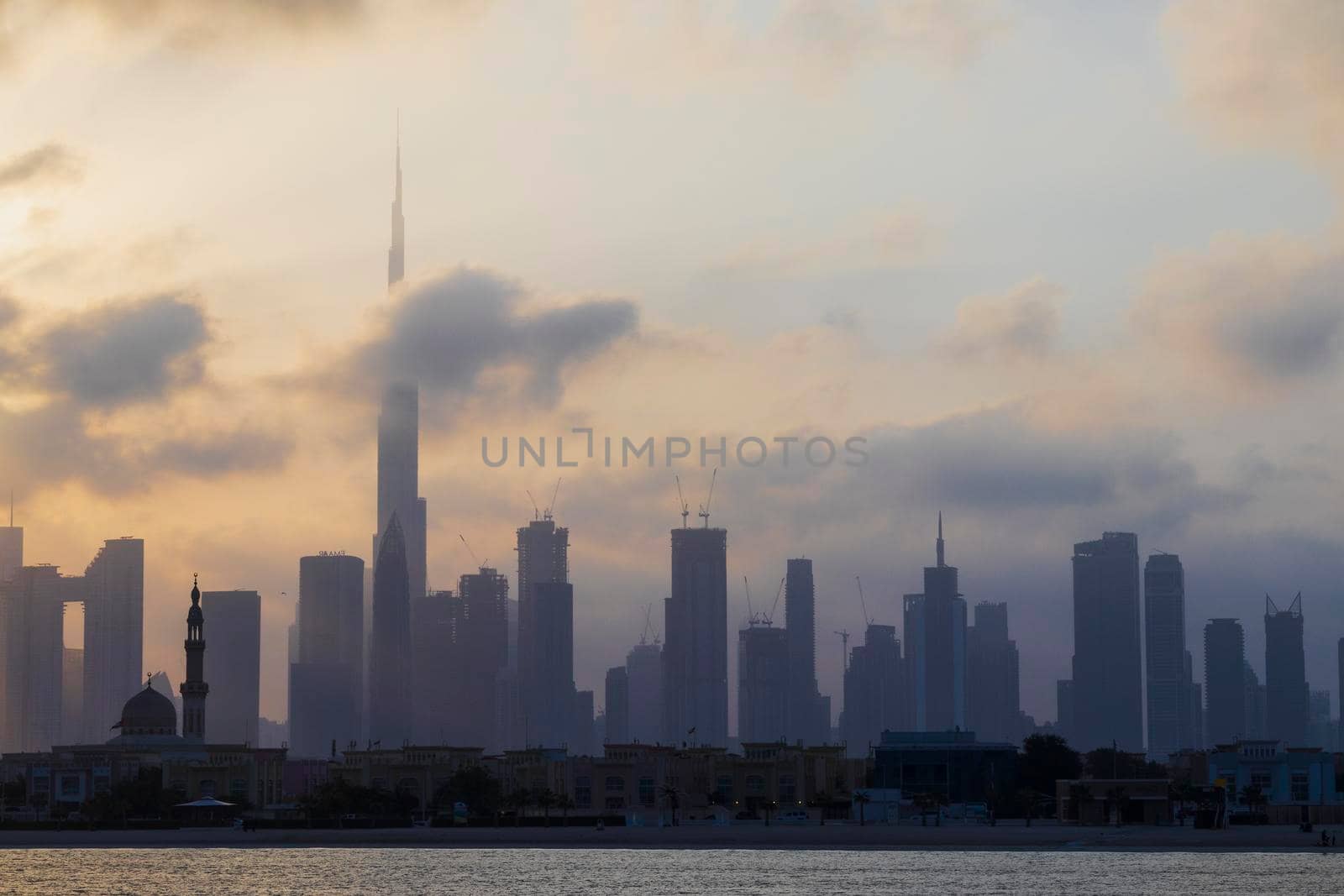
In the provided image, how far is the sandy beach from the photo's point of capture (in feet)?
571

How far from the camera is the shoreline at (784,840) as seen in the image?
17350cm

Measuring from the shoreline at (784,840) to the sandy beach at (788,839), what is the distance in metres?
0.08

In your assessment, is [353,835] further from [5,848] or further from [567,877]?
[567,877]

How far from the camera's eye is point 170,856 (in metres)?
180

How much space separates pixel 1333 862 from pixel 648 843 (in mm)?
59632

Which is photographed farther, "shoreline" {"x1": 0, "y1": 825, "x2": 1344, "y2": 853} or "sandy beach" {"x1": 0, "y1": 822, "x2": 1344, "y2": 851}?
"sandy beach" {"x1": 0, "y1": 822, "x2": 1344, "y2": 851}

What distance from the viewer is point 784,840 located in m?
184

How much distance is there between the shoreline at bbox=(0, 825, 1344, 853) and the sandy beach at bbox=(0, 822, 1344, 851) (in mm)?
78

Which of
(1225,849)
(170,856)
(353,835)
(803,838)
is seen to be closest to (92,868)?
(170,856)

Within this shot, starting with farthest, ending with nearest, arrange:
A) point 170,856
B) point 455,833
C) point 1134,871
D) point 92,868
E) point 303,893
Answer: point 455,833 → point 170,856 → point 92,868 → point 1134,871 → point 303,893

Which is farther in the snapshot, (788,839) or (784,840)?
(788,839)

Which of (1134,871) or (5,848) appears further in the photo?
(5,848)

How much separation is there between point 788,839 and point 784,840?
0.86 meters

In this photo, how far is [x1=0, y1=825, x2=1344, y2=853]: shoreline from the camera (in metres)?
Answer: 174
